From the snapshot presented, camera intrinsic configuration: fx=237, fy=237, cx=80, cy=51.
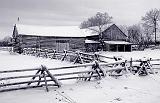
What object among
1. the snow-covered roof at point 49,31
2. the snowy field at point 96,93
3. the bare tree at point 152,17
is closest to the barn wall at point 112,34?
the snow-covered roof at point 49,31

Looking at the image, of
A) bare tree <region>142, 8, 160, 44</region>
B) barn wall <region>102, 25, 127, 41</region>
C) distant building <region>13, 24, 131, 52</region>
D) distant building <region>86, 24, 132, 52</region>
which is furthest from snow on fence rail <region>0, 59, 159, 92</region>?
bare tree <region>142, 8, 160, 44</region>

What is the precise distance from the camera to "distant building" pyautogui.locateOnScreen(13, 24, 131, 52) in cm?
4700

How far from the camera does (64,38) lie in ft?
164

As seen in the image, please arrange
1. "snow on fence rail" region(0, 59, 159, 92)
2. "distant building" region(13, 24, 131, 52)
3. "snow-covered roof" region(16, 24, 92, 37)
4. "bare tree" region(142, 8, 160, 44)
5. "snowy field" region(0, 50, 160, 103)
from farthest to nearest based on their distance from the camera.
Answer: "bare tree" region(142, 8, 160, 44), "snow-covered roof" region(16, 24, 92, 37), "distant building" region(13, 24, 131, 52), "snow on fence rail" region(0, 59, 159, 92), "snowy field" region(0, 50, 160, 103)

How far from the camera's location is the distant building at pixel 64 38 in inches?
1850

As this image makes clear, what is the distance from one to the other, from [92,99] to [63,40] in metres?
41.4

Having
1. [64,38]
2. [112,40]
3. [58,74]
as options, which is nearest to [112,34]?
[112,40]

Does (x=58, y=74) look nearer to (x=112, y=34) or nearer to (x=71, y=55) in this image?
(x=71, y=55)

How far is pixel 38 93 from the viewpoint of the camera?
9898mm

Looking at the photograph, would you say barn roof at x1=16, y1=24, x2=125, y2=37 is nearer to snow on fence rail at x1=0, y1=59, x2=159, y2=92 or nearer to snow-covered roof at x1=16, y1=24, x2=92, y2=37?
snow-covered roof at x1=16, y1=24, x2=92, y2=37

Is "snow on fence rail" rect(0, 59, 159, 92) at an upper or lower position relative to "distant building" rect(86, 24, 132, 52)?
lower

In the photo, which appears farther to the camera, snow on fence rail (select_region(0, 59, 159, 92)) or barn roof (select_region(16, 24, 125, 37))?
barn roof (select_region(16, 24, 125, 37))

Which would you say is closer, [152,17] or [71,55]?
[71,55]

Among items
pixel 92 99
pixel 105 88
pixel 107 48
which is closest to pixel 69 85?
pixel 105 88
